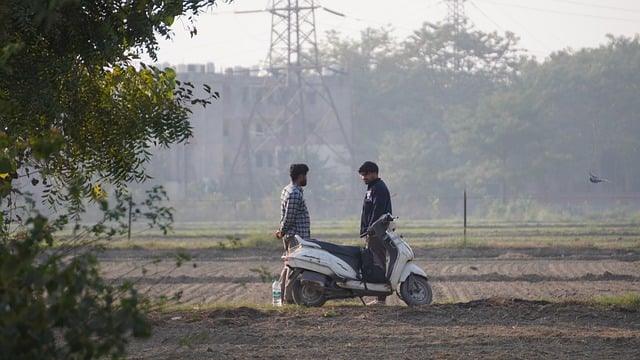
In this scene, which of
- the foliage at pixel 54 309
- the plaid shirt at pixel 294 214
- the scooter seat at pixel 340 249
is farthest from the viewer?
the plaid shirt at pixel 294 214

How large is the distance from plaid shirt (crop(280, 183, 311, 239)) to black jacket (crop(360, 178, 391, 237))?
76 cm

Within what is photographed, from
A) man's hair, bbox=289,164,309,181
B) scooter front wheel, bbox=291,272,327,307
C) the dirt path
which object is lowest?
the dirt path

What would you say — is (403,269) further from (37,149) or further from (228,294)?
(37,149)

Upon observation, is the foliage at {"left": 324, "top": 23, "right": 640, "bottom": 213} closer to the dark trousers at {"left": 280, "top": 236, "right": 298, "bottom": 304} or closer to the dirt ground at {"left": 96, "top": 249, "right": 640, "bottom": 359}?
the dirt ground at {"left": 96, "top": 249, "right": 640, "bottom": 359}

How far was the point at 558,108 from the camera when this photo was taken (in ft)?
258

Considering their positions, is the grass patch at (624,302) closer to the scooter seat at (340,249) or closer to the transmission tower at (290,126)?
the scooter seat at (340,249)

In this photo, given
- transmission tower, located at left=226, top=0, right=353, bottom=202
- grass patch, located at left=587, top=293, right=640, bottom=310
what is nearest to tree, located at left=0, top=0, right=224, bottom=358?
grass patch, located at left=587, top=293, right=640, bottom=310

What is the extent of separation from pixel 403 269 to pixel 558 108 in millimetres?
66877

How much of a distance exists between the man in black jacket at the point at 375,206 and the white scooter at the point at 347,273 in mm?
135

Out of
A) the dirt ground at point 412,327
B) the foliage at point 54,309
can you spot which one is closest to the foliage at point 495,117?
the dirt ground at point 412,327

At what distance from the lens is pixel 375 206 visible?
560 inches

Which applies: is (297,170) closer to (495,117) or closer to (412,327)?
(412,327)

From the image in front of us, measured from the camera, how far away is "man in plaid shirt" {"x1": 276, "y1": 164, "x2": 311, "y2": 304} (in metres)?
14.3

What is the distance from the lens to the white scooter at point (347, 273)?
1383 cm
